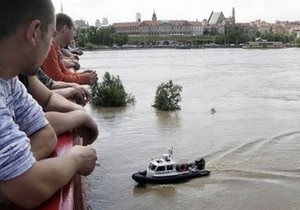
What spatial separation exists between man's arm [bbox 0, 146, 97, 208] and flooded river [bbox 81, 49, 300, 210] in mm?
10529

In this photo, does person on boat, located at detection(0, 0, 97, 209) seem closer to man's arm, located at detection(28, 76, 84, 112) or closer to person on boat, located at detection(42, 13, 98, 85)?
man's arm, located at detection(28, 76, 84, 112)

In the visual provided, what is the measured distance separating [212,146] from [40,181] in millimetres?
17088

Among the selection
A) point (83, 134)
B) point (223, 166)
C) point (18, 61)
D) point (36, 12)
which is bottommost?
point (223, 166)

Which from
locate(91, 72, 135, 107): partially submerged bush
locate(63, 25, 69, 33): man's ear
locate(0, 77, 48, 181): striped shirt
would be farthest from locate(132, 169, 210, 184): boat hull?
locate(91, 72, 135, 107): partially submerged bush

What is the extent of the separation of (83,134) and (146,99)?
27252mm

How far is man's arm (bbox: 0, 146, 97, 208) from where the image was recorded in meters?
1.03

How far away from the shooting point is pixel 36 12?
106 centimetres

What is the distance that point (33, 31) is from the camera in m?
1.06

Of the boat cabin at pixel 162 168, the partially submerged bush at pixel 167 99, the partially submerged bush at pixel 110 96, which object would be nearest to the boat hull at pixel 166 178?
the boat cabin at pixel 162 168

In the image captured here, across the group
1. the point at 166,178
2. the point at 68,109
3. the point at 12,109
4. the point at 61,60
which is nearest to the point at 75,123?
the point at 68,109

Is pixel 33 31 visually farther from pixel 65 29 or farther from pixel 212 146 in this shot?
pixel 212 146

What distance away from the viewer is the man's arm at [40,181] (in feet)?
3.38

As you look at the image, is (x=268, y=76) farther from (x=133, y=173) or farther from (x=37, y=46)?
(x=37, y=46)

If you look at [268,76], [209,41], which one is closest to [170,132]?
[268,76]
